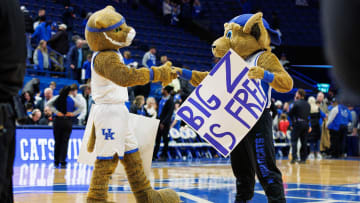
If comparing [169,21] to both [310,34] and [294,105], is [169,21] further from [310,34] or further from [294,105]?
[294,105]

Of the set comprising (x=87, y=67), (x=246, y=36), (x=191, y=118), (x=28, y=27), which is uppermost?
(x=28, y=27)

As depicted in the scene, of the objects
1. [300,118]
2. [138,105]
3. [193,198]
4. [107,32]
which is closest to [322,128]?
[300,118]

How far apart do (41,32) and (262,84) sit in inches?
428

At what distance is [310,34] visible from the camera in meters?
23.5

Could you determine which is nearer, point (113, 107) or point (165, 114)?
point (113, 107)

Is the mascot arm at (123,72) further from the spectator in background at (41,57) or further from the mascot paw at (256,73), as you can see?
the spectator in background at (41,57)

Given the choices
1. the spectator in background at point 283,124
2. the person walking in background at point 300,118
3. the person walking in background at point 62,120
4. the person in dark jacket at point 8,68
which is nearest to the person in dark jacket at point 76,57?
the person walking in background at point 62,120

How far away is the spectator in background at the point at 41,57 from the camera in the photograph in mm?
12836

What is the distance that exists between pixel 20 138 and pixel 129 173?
22.3 ft

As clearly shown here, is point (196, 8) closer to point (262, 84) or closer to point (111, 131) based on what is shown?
point (262, 84)

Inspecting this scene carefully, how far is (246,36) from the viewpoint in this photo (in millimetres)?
4324

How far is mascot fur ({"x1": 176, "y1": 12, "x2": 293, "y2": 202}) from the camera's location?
3.96 metres

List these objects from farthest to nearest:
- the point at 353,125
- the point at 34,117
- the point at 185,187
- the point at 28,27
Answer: the point at 353,125 < the point at 28,27 < the point at 34,117 < the point at 185,187

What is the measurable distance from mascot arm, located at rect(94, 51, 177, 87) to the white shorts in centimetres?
29
